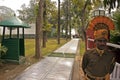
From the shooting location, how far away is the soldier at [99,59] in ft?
17.3

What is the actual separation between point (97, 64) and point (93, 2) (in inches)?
896

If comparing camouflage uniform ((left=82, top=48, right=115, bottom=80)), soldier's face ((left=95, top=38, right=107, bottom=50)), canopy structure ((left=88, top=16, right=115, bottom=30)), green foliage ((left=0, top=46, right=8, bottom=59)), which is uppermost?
canopy structure ((left=88, top=16, right=115, bottom=30))

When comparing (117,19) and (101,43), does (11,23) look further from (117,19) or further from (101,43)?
(101,43)

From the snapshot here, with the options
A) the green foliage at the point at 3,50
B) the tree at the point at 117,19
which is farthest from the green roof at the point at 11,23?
the tree at the point at 117,19

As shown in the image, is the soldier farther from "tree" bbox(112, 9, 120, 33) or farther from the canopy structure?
the canopy structure

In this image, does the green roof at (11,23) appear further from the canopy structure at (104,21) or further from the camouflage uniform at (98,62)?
the camouflage uniform at (98,62)

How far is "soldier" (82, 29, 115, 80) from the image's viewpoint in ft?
17.3

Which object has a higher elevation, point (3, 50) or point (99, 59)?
point (99, 59)

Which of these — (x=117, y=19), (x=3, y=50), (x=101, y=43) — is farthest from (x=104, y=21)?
(x=3, y=50)

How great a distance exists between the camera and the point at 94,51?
5.34 m

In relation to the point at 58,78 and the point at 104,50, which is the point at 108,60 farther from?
the point at 58,78

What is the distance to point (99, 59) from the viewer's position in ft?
17.3

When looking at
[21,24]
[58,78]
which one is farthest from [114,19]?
[21,24]

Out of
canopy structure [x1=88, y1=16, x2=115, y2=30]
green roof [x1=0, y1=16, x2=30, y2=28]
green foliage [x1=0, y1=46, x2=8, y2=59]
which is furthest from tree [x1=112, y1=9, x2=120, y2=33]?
green roof [x1=0, y1=16, x2=30, y2=28]
